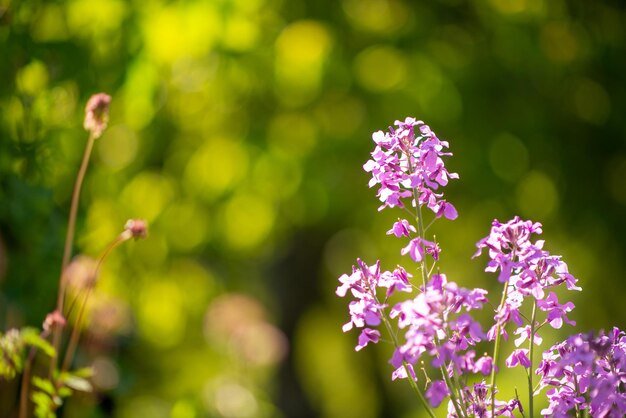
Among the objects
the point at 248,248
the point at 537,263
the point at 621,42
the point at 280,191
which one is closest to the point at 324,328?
the point at 248,248

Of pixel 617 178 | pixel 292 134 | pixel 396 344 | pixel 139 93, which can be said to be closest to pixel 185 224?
pixel 292 134

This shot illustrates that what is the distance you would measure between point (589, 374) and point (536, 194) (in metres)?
5.33

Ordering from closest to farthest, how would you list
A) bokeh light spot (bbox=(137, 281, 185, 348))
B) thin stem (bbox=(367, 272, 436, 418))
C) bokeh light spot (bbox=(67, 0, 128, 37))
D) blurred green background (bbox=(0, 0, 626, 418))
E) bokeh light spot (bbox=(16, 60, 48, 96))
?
thin stem (bbox=(367, 272, 436, 418)) → bokeh light spot (bbox=(16, 60, 48, 96)) → bokeh light spot (bbox=(67, 0, 128, 37)) → blurred green background (bbox=(0, 0, 626, 418)) → bokeh light spot (bbox=(137, 281, 185, 348))

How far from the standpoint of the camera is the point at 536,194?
21.8 feet

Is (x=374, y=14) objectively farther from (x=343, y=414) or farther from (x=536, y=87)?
(x=343, y=414)

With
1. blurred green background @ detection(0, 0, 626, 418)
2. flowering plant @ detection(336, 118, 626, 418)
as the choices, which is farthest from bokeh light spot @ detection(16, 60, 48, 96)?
flowering plant @ detection(336, 118, 626, 418)

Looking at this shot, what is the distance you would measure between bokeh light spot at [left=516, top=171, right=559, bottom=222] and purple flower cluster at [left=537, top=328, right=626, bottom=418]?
503cm

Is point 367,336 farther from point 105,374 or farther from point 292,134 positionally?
point 292,134

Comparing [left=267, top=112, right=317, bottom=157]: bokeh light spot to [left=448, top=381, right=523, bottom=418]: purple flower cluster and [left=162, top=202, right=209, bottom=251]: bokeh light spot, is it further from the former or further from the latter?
[left=448, top=381, right=523, bottom=418]: purple flower cluster

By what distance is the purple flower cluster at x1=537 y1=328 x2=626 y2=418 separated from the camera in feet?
4.43

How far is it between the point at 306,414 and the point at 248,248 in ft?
5.26

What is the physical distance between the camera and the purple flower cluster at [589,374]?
135cm

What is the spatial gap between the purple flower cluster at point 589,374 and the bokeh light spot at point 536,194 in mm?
5034

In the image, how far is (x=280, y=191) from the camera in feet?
21.4
